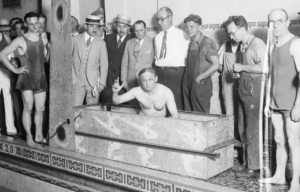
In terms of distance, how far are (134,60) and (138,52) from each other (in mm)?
143

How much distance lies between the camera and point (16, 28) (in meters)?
7.10

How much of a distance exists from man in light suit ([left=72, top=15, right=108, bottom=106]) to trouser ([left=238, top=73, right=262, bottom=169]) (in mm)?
2330

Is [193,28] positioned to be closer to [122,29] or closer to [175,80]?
[175,80]

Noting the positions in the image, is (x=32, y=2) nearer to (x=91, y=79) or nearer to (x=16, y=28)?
(x=16, y=28)

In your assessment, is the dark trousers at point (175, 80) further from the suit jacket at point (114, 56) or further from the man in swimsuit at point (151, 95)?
the suit jacket at point (114, 56)

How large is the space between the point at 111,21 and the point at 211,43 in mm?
2704

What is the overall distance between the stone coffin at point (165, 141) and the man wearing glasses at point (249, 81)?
0.20 meters

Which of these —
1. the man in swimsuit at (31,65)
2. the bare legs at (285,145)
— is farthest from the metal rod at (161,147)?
the man in swimsuit at (31,65)

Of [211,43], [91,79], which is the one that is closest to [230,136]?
[211,43]

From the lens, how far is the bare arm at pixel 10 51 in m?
5.57

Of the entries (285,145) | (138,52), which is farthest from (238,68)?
(138,52)

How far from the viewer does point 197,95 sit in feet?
17.1

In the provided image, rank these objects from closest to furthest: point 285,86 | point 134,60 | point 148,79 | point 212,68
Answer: point 285,86 → point 148,79 → point 212,68 → point 134,60

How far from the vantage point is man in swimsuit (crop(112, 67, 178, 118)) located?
4.64m
